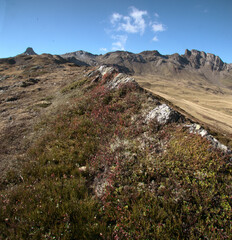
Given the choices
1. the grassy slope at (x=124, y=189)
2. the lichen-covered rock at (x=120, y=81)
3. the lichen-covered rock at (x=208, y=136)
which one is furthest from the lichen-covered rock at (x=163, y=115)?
the lichen-covered rock at (x=120, y=81)

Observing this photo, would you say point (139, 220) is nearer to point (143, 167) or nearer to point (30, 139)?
point (143, 167)

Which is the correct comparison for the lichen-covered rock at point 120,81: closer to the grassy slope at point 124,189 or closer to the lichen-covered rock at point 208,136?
the grassy slope at point 124,189

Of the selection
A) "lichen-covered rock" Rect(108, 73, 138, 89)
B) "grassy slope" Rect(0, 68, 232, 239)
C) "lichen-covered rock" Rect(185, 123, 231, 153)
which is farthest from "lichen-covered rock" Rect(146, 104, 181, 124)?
"lichen-covered rock" Rect(108, 73, 138, 89)

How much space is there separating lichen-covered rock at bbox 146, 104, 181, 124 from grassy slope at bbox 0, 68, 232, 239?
443 mm

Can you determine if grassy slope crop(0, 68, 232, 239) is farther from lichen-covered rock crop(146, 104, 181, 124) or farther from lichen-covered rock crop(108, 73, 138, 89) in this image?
lichen-covered rock crop(108, 73, 138, 89)

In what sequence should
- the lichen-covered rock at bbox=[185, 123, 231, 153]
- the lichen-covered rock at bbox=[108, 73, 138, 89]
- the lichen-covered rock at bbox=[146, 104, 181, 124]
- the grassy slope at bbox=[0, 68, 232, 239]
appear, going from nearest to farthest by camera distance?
the grassy slope at bbox=[0, 68, 232, 239]
the lichen-covered rock at bbox=[185, 123, 231, 153]
the lichen-covered rock at bbox=[146, 104, 181, 124]
the lichen-covered rock at bbox=[108, 73, 138, 89]

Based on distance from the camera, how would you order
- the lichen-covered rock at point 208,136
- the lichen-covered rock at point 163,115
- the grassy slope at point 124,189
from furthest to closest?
the lichen-covered rock at point 163,115, the lichen-covered rock at point 208,136, the grassy slope at point 124,189

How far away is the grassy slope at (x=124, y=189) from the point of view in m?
4.01

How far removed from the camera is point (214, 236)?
372 cm

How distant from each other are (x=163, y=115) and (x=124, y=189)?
16.3 ft

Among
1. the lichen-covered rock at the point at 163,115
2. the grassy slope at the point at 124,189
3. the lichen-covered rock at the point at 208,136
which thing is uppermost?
the lichen-covered rock at the point at 163,115

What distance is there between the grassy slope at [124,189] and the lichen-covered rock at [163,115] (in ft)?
1.45

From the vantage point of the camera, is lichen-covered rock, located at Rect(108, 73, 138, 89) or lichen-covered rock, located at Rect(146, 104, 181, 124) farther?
lichen-covered rock, located at Rect(108, 73, 138, 89)

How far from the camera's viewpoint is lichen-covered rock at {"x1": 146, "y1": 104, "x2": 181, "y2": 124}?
8227mm
